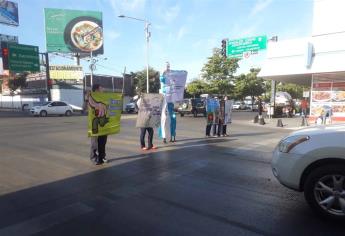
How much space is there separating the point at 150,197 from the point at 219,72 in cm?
4875

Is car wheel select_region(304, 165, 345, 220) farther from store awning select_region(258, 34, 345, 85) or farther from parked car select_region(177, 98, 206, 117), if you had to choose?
parked car select_region(177, 98, 206, 117)

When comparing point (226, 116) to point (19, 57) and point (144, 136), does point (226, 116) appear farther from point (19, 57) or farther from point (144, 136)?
point (19, 57)

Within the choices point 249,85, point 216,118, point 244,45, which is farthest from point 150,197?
point 249,85

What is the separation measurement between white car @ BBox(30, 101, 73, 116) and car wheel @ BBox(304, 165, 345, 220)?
31.8 m

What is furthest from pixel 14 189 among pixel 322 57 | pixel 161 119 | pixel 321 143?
pixel 322 57

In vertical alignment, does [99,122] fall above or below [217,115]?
above

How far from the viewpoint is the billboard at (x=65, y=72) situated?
48.2 metres

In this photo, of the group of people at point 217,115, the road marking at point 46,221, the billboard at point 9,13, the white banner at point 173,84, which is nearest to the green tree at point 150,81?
the billboard at point 9,13

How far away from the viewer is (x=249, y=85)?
58.5 metres

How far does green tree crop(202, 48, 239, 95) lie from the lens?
51.9m

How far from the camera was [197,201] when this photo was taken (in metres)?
5.14

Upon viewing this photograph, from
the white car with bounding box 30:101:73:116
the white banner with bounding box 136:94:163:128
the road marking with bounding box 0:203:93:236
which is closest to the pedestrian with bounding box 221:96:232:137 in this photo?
the white banner with bounding box 136:94:163:128

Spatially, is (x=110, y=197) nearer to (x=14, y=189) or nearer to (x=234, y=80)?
(x=14, y=189)

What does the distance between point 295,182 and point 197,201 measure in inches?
57.3
